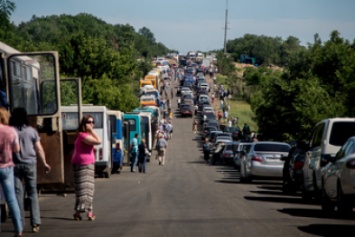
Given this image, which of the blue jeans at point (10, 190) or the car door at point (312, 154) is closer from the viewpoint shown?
the blue jeans at point (10, 190)

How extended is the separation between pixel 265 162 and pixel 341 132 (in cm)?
1102

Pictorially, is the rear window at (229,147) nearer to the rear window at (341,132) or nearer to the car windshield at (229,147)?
the car windshield at (229,147)

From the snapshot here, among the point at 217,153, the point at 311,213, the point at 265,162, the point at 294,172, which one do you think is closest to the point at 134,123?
the point at 217,153

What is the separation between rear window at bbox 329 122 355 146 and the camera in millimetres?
22359

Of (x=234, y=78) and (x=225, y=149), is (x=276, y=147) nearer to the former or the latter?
(x=225, y=149)

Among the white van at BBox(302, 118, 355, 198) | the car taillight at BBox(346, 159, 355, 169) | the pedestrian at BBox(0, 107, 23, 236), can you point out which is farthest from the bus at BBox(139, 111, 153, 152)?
the pedestrian at BBox(0, 107, 23, 236)

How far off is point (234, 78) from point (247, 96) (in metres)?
14.2

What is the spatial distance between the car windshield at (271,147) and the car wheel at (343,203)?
15286 millimetres

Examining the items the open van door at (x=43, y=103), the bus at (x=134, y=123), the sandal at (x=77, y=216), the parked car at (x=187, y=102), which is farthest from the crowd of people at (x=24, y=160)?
the parked car at (x=187, y=102)

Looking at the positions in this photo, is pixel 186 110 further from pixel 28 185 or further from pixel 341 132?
pixel 28 185

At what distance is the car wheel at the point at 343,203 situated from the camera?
18125mm

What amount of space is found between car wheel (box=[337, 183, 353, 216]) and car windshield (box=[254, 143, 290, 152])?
1529 centimetres

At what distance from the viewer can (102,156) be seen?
38281 millimetres

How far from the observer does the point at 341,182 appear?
18.0 metres
